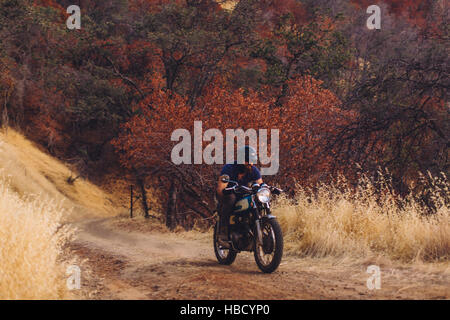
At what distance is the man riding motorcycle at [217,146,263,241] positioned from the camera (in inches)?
350

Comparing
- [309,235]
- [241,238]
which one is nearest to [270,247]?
[241,238]

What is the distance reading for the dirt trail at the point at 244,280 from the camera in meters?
6.73

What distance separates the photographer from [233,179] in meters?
9.05

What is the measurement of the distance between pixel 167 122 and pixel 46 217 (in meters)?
15.6

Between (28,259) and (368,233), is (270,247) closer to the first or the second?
(368,233)

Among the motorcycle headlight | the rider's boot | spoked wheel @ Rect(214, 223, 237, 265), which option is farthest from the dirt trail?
the motorcycle headlight

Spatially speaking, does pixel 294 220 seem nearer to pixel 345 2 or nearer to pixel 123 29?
pixel 123 29

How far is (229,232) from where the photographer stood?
29.4 feet

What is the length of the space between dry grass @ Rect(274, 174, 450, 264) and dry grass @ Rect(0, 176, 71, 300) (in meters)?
4.76

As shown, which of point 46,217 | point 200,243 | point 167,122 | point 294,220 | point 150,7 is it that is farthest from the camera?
point 150,7

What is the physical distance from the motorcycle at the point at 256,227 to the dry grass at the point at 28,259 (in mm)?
2699

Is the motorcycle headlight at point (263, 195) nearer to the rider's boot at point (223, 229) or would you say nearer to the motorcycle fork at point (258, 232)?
the motorcycle fork at point (258, 232)

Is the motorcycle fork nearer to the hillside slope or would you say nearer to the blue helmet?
the blue helmet
